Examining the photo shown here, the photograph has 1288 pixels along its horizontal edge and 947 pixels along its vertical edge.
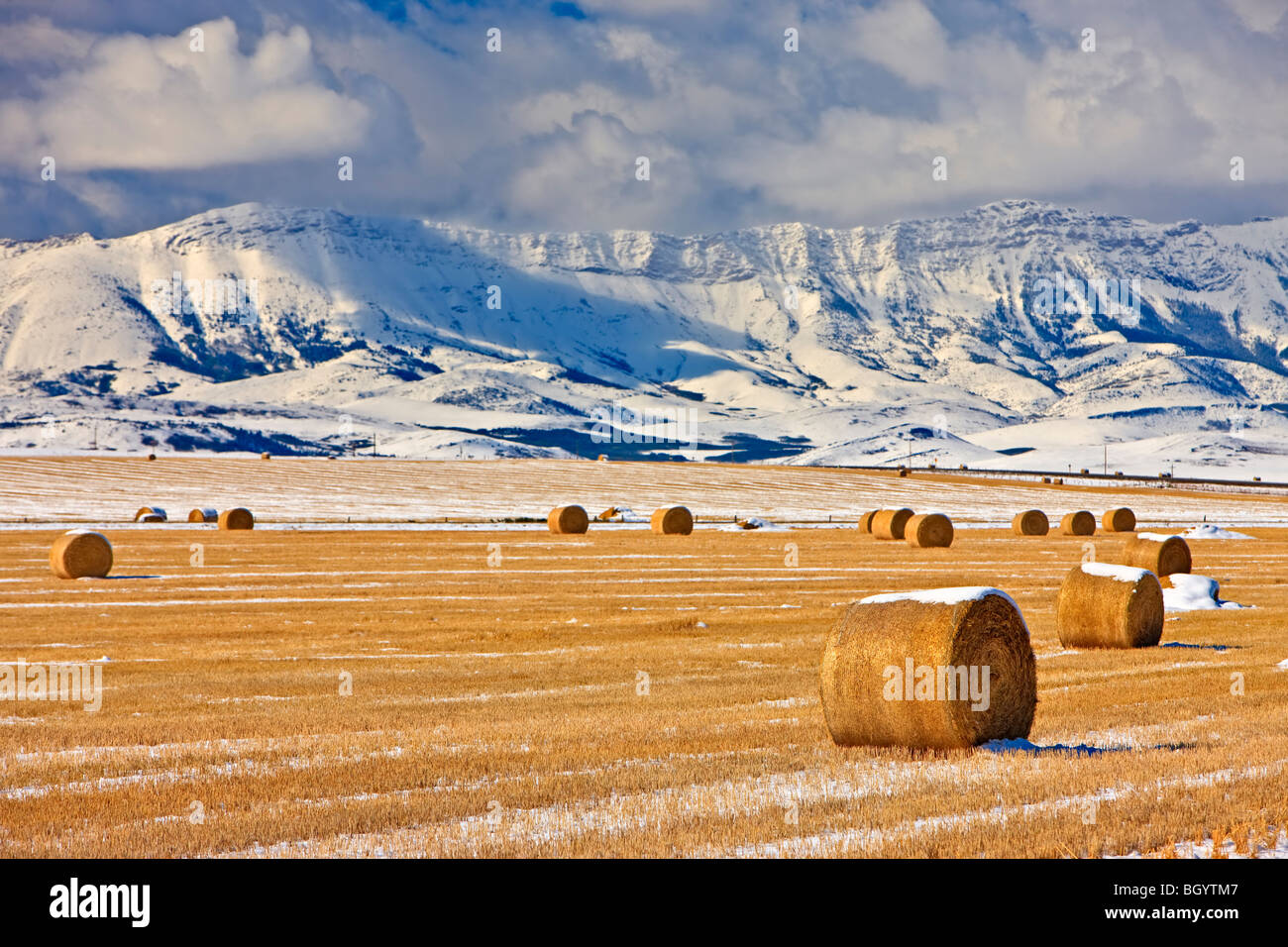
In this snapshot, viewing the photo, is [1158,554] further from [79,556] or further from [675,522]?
[79,556]

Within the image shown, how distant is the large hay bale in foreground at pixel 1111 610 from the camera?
20938mm

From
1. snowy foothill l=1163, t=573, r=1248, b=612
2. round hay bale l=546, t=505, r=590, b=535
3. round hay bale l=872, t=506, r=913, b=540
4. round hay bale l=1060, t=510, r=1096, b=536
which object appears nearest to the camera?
snowy foothill l=1163, t=573, r=1248, b=612

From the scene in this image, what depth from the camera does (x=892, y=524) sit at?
57062mm

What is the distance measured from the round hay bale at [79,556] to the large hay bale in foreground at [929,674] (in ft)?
96.6

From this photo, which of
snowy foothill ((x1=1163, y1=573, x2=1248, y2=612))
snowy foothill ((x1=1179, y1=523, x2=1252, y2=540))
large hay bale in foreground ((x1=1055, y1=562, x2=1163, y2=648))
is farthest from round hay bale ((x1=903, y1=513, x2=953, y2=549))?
large hay bale in foreground ((x1=1055, y1=562, x2=1163, y2=648))

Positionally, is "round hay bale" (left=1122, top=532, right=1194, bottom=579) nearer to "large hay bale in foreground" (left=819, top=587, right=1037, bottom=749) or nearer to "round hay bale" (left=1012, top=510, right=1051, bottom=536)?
"large hay bale in foreground" (left=819, top=587, right=1037, bottom=749)

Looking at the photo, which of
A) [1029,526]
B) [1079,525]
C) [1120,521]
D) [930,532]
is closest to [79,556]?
[930,532]

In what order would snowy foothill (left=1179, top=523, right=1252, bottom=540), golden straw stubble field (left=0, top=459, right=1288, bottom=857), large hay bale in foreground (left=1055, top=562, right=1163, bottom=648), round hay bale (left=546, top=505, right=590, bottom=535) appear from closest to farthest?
1. golden straw stubble field (left=0, top=459, right=1288, bottom=857)
2. large hay bale in foreground (left=1055, top=562, right=1163, bottom=648)
3. snowy foothill (left=1179, top=523, right=1252, bottom=540)
4. round hay bale (left=546, top=505, right=590, bottom=535)

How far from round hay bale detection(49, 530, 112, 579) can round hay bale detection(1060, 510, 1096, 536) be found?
44567 mm

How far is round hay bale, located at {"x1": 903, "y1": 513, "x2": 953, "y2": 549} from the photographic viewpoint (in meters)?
52.6

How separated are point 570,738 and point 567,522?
48.2m

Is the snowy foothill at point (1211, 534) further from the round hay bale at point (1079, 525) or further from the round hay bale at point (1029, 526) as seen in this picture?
the round hay bale at point (1029, 526)

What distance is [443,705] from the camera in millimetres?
15758
